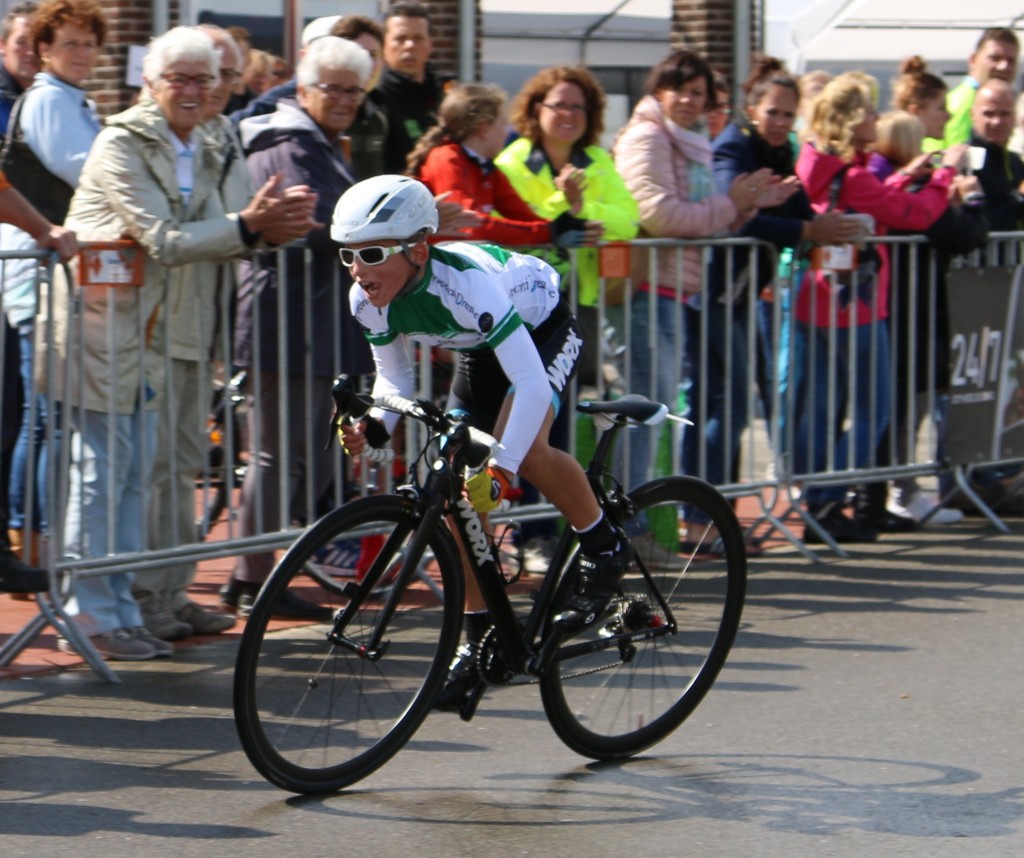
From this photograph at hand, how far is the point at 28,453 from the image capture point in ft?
20.7

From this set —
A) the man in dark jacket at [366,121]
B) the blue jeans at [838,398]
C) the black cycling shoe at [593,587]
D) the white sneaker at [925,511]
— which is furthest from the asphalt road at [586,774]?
the white sneaker at [925,511]

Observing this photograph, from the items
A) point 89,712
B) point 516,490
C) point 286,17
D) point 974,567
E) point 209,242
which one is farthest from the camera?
point 286,17

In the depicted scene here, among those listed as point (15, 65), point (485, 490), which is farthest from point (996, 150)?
point (485, 490)

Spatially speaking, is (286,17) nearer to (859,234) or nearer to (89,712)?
(859,234)

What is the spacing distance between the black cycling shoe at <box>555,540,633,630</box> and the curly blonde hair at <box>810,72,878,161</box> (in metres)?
Answer: 4.34

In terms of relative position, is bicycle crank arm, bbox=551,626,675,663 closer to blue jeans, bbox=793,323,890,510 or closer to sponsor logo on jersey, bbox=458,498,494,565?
sponsor logo on jersey, bbox=458,498,494,565

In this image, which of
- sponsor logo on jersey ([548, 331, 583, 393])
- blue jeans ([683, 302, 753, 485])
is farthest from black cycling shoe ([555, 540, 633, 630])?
blue jeans ([683, 302, 753, 485])

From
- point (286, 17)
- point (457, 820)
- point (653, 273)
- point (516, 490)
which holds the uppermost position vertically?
point (286, 17)

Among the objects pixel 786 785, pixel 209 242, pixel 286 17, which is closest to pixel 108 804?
pixel 786 785

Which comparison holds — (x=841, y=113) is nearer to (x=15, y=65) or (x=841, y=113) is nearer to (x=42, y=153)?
(x=15, y=65)

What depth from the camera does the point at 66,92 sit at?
713 cm

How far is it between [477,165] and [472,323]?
3.04 meters

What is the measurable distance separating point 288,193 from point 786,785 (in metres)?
2.77

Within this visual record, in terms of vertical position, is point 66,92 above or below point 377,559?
above
